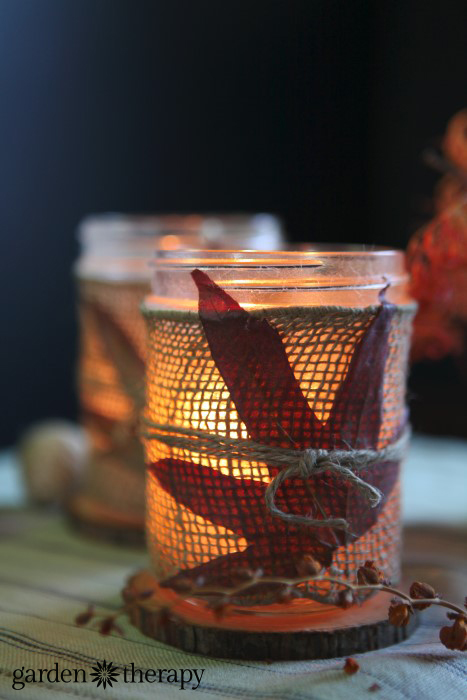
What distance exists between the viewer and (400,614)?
1.71ft

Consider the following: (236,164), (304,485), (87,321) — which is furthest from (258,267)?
(236,164)

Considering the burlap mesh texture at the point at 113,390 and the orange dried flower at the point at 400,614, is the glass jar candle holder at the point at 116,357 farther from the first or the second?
the orange dried flower at the point at 400,614

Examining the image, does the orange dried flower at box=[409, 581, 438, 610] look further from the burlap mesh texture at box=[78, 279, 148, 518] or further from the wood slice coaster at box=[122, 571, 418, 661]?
the burlap mesh texture at box=[78, 279, 148, 518]

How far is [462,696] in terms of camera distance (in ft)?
1.63

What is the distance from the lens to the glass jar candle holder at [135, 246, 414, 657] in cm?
53

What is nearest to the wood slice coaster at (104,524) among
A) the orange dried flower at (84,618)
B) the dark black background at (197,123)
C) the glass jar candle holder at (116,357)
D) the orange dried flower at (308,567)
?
the glass jar candle holder at (116,357)

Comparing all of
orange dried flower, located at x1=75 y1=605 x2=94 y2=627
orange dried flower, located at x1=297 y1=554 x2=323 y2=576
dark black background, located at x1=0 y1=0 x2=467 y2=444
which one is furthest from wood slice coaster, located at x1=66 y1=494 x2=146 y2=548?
dark black background, located at x1=0 y1=0 x2=467 y2=444

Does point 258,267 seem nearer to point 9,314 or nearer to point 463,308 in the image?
point 463,308

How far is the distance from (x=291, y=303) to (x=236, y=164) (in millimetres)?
917

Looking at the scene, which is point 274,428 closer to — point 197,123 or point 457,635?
point 457,635

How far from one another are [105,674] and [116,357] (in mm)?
368

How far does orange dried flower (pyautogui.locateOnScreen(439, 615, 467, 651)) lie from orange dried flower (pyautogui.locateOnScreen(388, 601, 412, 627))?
1.0 inches

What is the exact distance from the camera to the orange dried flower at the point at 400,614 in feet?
1.71

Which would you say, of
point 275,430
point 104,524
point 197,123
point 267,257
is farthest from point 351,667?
point 197,123
